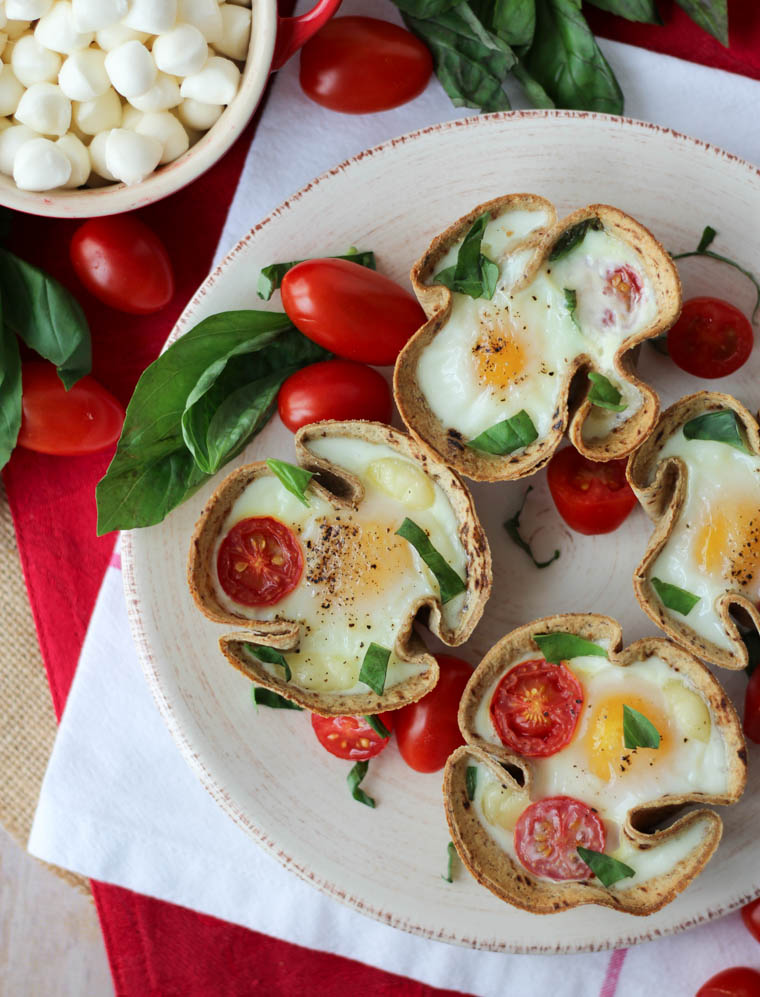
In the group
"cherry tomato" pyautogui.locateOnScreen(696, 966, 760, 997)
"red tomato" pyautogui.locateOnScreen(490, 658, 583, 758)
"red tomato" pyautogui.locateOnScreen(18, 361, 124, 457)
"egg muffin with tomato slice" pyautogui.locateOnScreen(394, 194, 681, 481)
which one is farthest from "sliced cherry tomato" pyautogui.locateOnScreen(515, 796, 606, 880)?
"red tomato" pyautogui.locateOnScreen(18, 361, 124, 457)

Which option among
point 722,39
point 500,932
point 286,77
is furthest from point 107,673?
point 722,39

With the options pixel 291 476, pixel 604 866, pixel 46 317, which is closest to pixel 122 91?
pixel 46 317

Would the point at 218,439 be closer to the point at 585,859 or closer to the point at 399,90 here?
the point at 399,90

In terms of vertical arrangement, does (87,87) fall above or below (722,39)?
below

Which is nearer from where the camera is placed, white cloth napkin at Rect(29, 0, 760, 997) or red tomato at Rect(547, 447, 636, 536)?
red tomato at Rect(547, 447, 636, 536)

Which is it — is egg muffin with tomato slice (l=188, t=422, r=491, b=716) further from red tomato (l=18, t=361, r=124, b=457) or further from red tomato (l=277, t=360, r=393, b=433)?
red tomato (l=18, t=361, r=124, b=457)

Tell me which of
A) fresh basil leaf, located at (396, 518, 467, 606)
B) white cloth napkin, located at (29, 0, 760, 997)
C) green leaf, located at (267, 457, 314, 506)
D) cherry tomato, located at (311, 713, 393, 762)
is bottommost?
white cloth napkin, located at (29, 0, 760, 997)

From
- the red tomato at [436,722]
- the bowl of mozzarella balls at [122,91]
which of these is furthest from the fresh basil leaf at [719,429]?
the bowl of mozzarella balls at [122,91]

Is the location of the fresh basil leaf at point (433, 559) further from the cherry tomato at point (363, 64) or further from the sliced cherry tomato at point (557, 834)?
the cherry tomato at point (363, 64)
